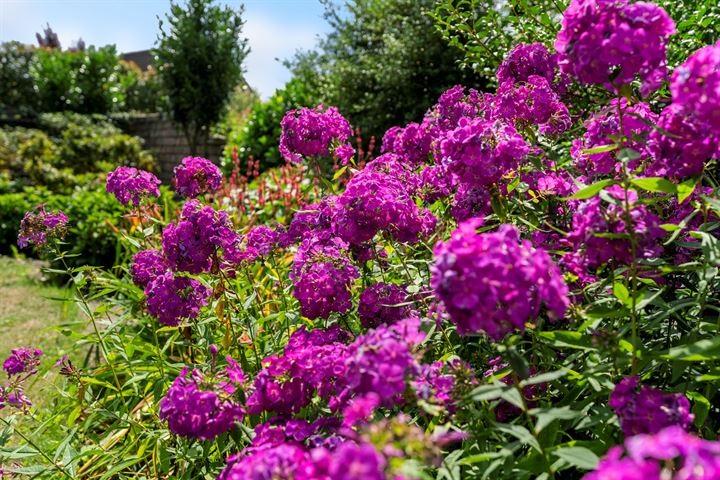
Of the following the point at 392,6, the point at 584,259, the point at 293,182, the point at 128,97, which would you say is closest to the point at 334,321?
the point at 584,259

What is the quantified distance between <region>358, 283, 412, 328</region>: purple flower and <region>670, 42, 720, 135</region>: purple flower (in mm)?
1072

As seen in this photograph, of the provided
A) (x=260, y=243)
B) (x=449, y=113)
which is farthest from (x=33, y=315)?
(x=449, y=113)

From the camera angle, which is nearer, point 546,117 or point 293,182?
point 546,117

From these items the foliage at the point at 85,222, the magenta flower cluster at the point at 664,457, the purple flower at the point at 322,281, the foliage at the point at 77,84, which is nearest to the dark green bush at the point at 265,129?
the foliage at the point at 85,222

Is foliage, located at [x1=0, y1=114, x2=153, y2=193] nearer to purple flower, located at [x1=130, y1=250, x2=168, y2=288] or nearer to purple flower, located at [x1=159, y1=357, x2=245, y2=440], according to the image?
purple flower, located at [x1=130, y1=250, x2=168, y2=288]

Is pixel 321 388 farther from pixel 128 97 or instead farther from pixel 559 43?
pixel 128 97

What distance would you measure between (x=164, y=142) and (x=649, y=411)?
16.6 m

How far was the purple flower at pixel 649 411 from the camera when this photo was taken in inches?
49.7

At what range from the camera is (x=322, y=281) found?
2.00 m

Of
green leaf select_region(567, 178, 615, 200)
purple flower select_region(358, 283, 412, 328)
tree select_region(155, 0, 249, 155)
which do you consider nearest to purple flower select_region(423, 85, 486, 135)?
purple flower select_region(358, 283, 412, 328)

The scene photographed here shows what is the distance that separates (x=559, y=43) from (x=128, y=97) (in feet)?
71.8

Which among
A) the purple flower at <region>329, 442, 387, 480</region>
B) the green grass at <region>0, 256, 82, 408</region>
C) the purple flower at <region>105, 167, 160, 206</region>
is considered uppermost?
Answer: the purple flower at <region>105, 167, 160, 206</region>

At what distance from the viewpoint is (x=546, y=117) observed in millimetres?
2350

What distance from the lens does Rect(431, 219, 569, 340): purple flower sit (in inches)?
43.8
